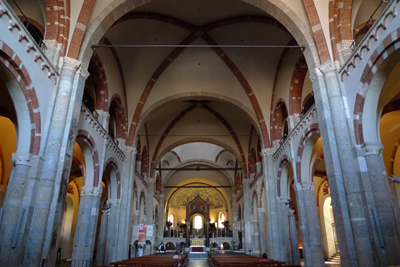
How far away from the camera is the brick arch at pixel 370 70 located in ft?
18.6

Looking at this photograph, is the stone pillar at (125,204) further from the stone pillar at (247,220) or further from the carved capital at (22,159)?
the stone pillar at (247,220)

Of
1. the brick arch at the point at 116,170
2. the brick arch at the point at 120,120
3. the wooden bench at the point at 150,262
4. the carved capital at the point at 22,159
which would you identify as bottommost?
the wooden bench at the point at 150,262

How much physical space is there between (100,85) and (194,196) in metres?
26.2

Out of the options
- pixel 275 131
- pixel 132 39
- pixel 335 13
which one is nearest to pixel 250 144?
pixel 275 131

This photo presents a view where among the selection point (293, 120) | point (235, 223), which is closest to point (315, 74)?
point (293, 120)

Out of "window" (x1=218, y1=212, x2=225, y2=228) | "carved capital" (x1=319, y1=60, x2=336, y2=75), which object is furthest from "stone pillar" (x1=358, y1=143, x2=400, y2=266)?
"window" (x1=218, y1=212, x2=225, y2=228)

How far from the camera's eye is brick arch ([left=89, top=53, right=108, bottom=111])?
11602 mm

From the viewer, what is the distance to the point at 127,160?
1423 centimetres

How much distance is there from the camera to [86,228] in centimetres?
972

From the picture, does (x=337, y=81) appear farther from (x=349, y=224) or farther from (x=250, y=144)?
(x=250, y=144)

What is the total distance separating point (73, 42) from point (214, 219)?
31.8m

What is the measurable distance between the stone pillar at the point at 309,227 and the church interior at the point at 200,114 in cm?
5

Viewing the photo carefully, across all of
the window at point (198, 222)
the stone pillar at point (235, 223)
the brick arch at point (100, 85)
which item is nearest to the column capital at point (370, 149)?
the brick arch at point (100, 85)

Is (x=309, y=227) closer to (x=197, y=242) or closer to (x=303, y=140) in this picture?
(x=303, y=140)
